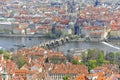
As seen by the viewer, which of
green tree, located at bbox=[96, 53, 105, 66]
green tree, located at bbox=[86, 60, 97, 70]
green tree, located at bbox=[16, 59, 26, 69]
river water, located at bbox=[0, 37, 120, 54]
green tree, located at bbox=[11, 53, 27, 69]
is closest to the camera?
green tree, located at bbox=[86, 60, 97, 70]

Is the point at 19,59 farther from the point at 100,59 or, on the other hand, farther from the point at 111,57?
the point at 111,57

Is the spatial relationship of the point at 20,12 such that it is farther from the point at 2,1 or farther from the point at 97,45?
the point at 97,45

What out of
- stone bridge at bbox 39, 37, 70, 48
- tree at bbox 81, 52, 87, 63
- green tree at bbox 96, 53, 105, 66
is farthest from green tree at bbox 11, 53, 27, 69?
stone bridge at bbox 39, 37, 70, 48

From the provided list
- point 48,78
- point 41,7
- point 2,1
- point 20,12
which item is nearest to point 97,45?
point 48,78

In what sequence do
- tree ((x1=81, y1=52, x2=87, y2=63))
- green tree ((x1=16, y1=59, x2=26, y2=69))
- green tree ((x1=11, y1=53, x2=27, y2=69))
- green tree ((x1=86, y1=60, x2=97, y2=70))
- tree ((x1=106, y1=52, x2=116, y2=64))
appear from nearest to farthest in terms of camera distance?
green tree ((x1=86, y1=60, x2=97, y2=70)), green tree ((x1=16, y1=59, x2=26, y2=69)), green tree ((x1=11, y1=53, x2=27, y2=69)), tree ((x1=81, y1=52, x2=87, y2=63)), tree ((x1=106, y1=52, x2=116, y2=64))

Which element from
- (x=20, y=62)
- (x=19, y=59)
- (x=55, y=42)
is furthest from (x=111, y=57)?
(x=55, y=42)

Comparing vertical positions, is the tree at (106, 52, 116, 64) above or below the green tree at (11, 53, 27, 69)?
below

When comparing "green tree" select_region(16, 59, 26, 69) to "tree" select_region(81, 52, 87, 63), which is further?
"tree" select_region(81, 52, 87, 63)

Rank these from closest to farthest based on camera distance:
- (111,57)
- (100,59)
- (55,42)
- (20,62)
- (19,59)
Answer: (20,62) → (19,59) → (100,59) → (111,57) → (55,42)

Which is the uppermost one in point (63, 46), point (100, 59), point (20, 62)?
point (20, 62)

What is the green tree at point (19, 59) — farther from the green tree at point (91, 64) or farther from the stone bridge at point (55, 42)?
the stone bridge at point (55, 42)

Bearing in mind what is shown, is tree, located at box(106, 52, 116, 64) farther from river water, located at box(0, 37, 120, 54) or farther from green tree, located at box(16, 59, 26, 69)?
river water, located at box(0, 37, 120, 54)
